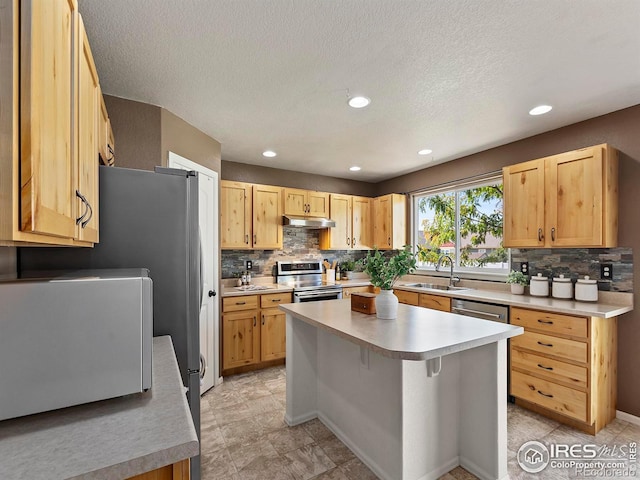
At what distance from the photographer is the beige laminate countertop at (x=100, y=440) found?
66 centimetres

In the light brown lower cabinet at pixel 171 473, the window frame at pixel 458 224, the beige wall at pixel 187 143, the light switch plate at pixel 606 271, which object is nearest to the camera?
the light brown lower cabinet at pixel 171 473

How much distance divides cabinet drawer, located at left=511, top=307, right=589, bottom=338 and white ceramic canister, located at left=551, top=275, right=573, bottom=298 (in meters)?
0.40

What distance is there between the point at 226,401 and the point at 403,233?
3.25m

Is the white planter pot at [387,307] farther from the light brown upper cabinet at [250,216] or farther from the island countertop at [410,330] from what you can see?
the light brown upper cabinet at [250,216]

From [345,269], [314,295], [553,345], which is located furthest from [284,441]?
[345,269]

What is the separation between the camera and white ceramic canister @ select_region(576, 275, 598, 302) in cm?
265

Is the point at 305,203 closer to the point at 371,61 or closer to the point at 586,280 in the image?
the point at 371,61

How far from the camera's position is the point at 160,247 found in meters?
1.52

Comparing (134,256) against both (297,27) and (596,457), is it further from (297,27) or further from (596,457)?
(596,457)

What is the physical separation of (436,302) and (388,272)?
174cm

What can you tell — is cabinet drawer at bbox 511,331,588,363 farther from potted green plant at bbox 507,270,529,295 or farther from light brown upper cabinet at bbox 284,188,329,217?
light brown upper cabinet at bbox 284,188,329,217

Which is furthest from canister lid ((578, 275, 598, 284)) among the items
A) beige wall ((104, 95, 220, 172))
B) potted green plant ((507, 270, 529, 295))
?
beige wall ((104, 95, 220, 172))

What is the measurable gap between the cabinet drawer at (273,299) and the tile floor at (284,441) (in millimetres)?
995

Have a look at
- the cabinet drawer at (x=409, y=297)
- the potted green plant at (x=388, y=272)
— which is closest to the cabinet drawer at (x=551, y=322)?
the cabinet drawer at (x=409, y=297)
